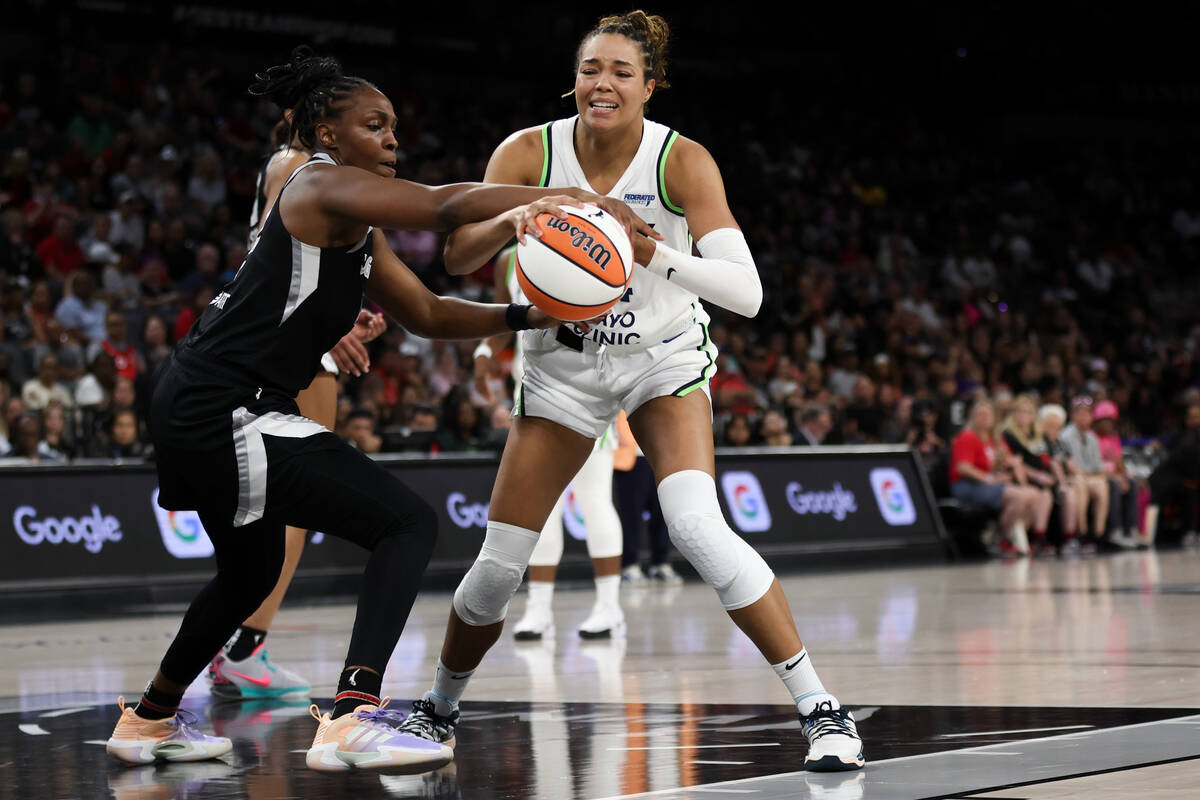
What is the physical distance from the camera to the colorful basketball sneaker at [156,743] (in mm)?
4672

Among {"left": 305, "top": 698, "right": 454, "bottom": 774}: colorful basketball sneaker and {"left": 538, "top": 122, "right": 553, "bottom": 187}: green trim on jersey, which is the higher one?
{"left": 538, "top": 122, "right": 553, "bottom": 187}: green trim on jersey

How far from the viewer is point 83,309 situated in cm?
1381

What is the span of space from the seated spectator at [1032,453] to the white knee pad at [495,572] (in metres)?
11.7

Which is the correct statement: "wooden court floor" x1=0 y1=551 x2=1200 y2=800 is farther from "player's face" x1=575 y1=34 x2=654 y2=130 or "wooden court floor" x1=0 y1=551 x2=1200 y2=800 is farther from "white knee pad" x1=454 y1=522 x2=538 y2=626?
"player's face" x1=575 y1=34 x2=654 y2=130

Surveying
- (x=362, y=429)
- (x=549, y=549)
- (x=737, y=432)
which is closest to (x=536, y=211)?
(x=549, y=549)

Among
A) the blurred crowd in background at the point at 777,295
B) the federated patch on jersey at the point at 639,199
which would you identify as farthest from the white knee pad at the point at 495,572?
→ the blurred crowd in background at the point at 777,295

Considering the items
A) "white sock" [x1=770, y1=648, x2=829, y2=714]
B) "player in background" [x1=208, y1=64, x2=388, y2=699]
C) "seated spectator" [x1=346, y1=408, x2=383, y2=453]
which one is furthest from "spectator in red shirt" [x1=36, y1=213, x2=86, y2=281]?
"white sock" [x1=770, y1=648, x2=829, y2=714]

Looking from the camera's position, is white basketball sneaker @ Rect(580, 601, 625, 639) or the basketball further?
white basketball sneaker @ Rect(580, 601, 625, 639)

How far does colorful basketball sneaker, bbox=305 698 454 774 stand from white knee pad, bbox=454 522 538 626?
1.76 ft

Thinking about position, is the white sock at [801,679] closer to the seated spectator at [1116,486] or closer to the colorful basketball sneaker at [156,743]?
the colorful basketball sneaker at [156,743]

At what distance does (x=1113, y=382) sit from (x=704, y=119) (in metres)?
7.24

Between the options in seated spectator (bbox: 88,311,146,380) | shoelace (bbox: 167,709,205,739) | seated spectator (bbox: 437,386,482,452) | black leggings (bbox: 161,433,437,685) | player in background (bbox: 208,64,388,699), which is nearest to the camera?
black leggings (bbox: 161,433,437,685)

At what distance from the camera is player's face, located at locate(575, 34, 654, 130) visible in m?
4.74

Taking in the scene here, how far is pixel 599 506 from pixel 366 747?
4.66 m
